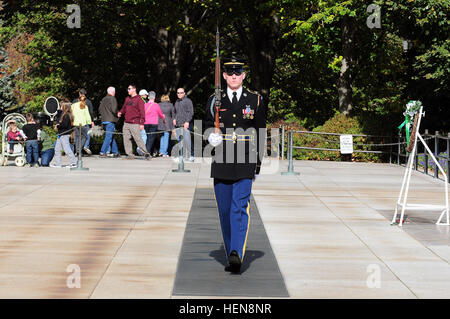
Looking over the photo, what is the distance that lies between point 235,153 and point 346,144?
17.7 m

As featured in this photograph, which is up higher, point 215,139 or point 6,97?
point 6,97

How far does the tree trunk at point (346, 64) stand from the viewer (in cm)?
3239

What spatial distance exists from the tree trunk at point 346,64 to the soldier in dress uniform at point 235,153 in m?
23.8

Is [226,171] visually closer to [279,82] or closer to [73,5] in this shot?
[73,5]

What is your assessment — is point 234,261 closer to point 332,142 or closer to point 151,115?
point 151,115

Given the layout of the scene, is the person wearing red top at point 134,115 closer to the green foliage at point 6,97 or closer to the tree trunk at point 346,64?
the tree trunk at point 346,64

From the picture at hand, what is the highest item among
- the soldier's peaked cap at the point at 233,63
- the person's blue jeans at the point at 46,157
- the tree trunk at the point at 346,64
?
the tree trunk at the point at 346,64

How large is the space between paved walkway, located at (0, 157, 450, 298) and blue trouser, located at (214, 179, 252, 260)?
1.99 ft

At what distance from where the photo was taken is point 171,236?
11086mm

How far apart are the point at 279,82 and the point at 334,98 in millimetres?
3502

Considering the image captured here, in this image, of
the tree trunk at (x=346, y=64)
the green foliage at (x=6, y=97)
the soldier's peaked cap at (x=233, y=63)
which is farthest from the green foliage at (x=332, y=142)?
the soldier's peaked cap at (x=233, y=63)

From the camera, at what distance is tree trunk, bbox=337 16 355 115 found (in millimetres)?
32394

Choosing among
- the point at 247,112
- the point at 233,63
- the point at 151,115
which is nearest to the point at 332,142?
the point at 151,115
